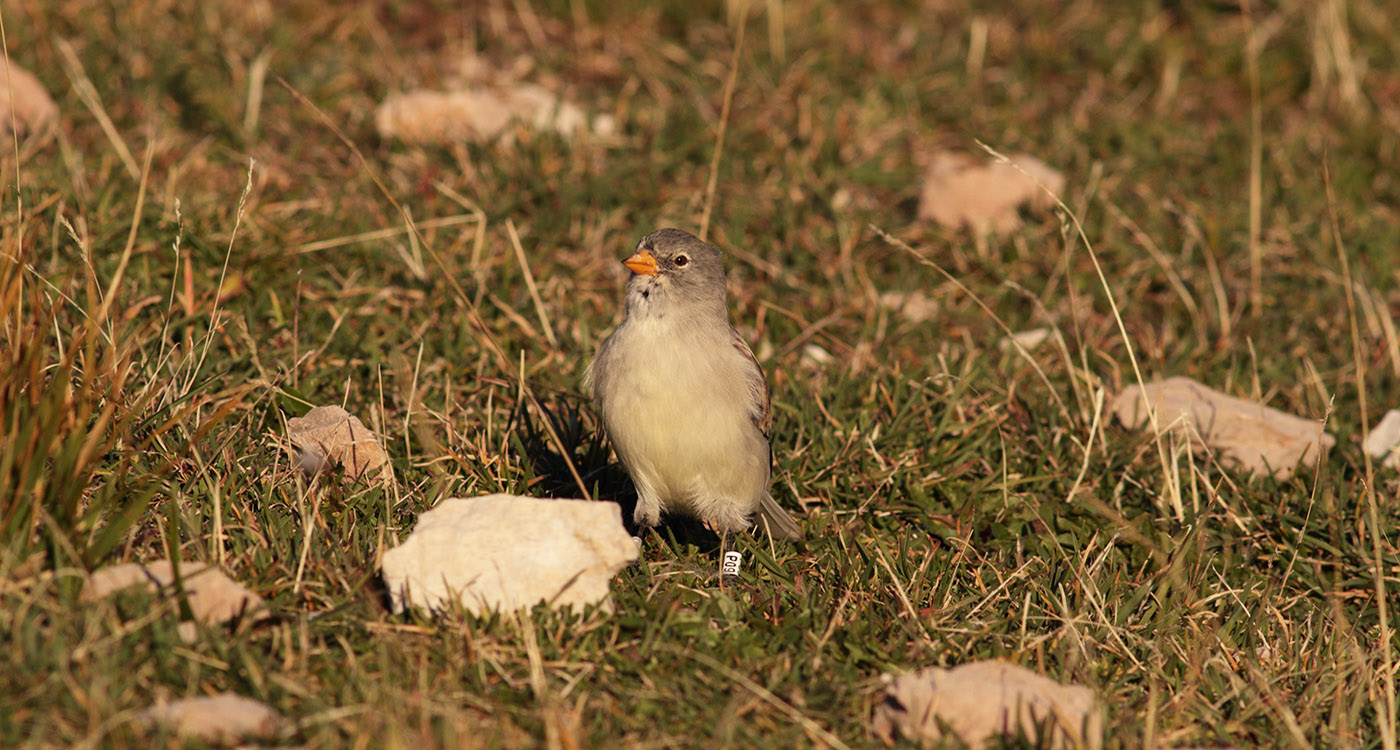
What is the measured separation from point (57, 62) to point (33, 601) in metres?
5.03

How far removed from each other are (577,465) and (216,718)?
2.40 metres

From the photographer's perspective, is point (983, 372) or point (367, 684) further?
point (983, 372)

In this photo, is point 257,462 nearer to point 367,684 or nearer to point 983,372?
point 367,684

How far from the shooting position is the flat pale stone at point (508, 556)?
3.93 m

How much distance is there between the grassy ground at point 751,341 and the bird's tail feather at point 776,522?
0.10 metres

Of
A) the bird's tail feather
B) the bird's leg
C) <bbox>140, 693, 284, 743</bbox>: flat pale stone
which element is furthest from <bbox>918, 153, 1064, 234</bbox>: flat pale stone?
<bbox>140, 693, 284, 743</bbox>: flat pale stone

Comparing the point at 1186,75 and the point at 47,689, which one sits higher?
the point at 47,689

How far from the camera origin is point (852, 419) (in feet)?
19.3

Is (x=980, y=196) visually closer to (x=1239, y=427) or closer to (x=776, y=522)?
(x=1239, y=427)

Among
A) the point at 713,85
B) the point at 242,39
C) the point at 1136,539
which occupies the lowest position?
the point at 1136,539

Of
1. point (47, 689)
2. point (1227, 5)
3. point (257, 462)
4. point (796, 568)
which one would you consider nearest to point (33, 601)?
point (47, 689)

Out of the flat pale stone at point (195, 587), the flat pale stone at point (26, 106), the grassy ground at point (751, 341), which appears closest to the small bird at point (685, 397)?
the grassy ground at point (751, 341)

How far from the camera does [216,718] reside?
324 cm

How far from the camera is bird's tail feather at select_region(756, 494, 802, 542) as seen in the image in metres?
5.11
